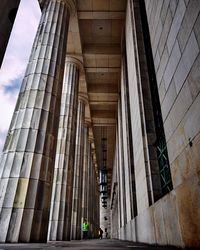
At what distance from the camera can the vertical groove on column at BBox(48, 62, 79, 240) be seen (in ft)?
36.3

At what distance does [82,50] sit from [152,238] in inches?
A: 536

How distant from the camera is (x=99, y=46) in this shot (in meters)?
15.8

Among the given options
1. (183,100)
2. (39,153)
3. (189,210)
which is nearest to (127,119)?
(39,153)

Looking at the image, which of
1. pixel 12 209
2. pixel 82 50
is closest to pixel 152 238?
pixel 12 209

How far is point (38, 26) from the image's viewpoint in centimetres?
1018

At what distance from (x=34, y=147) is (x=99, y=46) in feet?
37.1

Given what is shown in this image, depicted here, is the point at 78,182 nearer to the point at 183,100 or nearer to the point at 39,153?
the point at 39,153

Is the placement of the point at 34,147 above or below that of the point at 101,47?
below

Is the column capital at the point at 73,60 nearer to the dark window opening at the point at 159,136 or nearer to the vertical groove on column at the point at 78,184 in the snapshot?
the vertical groove on column at the point at 78,184

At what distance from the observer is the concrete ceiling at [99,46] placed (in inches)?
518

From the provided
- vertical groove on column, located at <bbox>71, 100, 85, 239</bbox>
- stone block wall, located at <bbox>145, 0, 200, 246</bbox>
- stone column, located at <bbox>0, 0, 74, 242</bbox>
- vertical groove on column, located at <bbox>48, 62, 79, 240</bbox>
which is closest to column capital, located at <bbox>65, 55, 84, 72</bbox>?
vertical groove on column, located at <bbox>48, 62, 79, 240</bbox>

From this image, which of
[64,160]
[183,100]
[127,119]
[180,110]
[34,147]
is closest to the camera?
[183,100]

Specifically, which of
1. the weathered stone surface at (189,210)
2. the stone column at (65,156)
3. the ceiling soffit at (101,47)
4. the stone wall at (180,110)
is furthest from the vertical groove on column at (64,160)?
the weathered stone surface at (189,210)

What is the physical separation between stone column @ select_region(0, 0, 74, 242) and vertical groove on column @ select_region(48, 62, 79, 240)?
4.94 meters
